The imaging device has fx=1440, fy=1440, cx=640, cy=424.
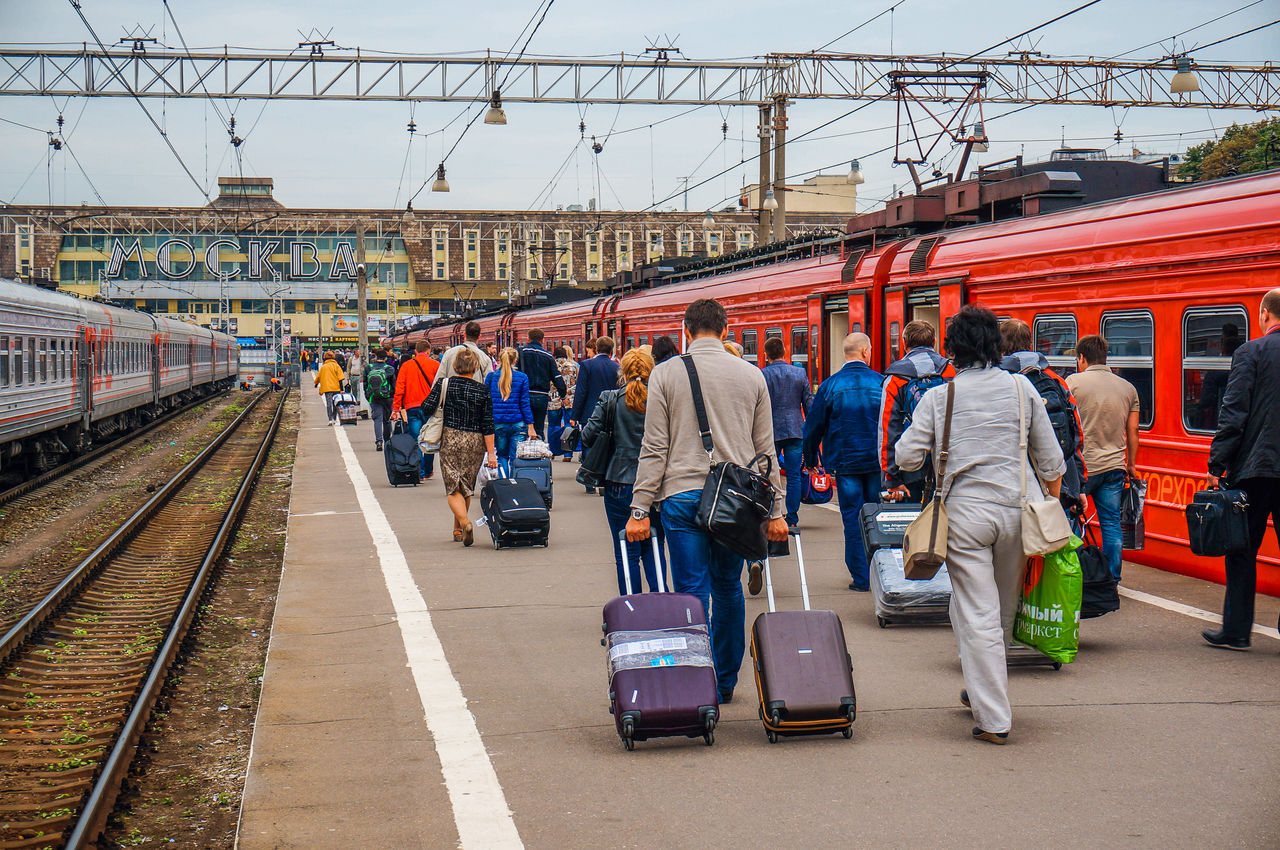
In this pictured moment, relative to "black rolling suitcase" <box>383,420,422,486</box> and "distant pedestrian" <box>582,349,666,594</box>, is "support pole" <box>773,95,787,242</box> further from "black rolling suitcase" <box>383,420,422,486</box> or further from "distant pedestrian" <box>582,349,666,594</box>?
"distant pedestrian" <box>582,349,666,594</box>

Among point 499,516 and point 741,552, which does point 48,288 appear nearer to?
point 499,516

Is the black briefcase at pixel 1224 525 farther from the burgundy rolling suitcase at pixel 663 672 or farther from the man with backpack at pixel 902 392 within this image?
the burgundy rolling suitcase at pixel 663 672

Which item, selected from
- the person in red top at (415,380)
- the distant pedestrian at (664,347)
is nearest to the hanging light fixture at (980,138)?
the person in red top at (415,380)

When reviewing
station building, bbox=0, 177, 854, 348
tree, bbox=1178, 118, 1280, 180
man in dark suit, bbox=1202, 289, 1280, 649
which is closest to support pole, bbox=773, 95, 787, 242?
man in dark suit, bbox=1202, 289, 1280, 649

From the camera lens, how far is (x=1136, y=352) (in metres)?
10.7

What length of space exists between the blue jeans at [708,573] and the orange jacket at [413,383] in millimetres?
11113

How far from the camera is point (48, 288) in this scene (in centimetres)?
2575

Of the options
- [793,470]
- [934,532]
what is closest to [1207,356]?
[793,470]

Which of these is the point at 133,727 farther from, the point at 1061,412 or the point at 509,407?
the point at 509,407

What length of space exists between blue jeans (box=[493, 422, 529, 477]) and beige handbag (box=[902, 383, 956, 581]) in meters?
8.26

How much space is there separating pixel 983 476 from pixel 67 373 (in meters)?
21.4

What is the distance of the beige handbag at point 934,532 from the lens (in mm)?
6078

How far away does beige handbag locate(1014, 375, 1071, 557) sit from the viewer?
6.00 meters

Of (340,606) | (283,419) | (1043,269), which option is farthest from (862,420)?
(283,419)
